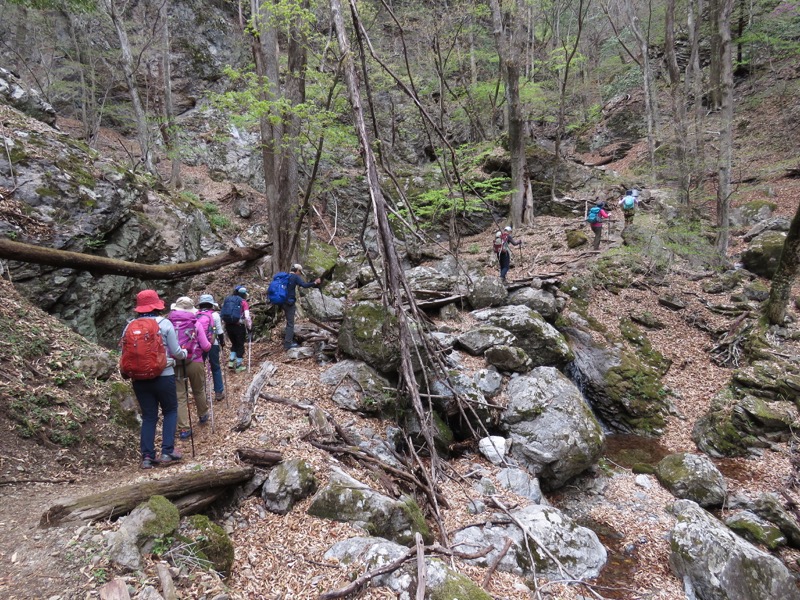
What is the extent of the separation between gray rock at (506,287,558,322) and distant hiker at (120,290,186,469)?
850cm

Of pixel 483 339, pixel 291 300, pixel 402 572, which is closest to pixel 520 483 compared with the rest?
pixel 483 339

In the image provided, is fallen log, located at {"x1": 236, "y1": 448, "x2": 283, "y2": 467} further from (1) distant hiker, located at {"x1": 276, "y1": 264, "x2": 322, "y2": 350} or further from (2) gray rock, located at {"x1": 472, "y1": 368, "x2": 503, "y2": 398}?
(2) gray rock, located at {"x1": 472, "y1": 368, "x2": 503, "y2": 398}

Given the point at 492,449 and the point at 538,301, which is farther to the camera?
the point at 538,301

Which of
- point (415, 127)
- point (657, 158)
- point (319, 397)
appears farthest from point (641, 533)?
point (415, 127)

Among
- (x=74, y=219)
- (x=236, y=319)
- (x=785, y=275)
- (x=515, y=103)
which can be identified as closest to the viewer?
(x=74, y=219)

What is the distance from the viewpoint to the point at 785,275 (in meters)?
9.12

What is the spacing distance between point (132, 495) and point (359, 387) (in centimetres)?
389

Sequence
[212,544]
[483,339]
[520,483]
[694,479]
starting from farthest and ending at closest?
1. [483,339]
2. [694,479]
3. [520,483]
4. [212,544]

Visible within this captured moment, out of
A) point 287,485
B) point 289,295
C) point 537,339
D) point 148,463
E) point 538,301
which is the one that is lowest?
point 287,485

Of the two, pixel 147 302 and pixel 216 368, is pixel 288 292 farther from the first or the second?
pixel 147 302

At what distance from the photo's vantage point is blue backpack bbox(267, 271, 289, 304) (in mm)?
7797

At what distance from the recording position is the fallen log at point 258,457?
4.41 m

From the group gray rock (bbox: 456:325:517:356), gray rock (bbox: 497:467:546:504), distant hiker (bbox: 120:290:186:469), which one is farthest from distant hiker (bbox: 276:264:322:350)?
gray rock (bbox: 497:467:546:504)

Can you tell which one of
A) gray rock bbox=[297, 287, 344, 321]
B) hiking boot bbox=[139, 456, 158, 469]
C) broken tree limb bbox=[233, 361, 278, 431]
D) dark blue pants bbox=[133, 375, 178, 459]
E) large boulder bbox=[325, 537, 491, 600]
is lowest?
large boulder bbox=[325, 537, 491, 600]
